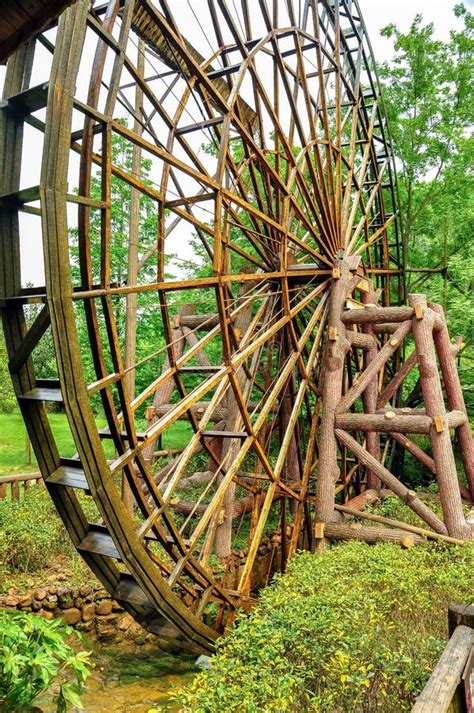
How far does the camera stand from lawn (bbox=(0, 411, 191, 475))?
1142 cm

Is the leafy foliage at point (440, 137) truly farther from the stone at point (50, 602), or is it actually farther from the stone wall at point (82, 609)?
the stone at point (50, 602)

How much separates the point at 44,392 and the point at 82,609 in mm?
3348

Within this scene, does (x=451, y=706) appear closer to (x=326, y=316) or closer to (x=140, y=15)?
(x=326, y=316)

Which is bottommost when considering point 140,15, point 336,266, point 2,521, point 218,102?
point 2,521

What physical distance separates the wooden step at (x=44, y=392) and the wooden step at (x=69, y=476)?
1.86ft

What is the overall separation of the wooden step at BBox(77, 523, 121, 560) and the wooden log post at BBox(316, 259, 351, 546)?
289 cm

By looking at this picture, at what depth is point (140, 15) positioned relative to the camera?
5723 mm

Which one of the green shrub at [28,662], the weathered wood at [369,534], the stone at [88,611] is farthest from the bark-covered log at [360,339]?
the green shrub at [28,662]

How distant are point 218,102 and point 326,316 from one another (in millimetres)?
3078

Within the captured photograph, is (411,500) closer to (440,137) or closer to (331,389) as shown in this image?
(331,389)

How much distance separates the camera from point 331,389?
21.5 feet

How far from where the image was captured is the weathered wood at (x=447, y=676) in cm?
195

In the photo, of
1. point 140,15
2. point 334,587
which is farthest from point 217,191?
Answer: point 334,587

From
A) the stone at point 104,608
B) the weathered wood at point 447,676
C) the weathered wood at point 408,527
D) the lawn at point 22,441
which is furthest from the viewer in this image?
the lawn at point 22,441
